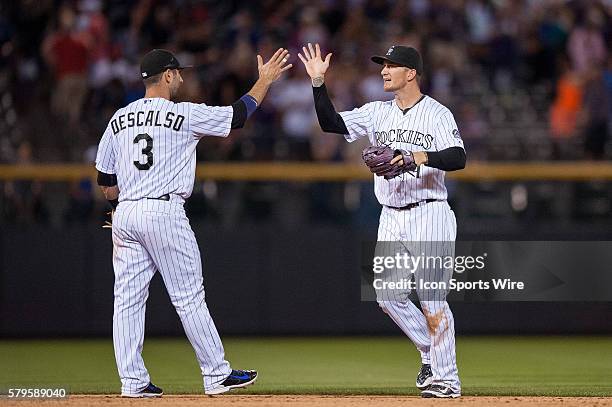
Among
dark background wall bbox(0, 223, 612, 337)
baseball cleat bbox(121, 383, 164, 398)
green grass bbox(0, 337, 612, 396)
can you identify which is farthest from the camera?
dark background wall bbox(0, 223, 612, 337)

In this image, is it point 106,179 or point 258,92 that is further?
point 106,179

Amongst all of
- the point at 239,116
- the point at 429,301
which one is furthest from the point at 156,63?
the point at 429,301

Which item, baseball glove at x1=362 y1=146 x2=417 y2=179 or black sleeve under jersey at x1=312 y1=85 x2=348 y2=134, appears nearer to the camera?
baseball glove at x1=362 y1=146 x2=417 y2=179

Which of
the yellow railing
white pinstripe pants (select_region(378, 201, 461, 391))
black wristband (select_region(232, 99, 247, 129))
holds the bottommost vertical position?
white pinstripe pants (select_region(378, 201, 461, 391))

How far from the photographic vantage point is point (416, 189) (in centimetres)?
773

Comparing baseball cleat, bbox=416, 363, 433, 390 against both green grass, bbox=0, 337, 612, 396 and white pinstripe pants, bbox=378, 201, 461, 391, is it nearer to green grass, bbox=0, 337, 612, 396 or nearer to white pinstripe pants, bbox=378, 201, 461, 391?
white pinstripe pants, bbox=378, 201, 461, 391

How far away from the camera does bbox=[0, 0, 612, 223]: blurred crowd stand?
12.2 metres

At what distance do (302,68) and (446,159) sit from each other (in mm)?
6469

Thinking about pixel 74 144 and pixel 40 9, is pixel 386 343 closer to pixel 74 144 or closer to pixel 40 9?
pixel 74 144

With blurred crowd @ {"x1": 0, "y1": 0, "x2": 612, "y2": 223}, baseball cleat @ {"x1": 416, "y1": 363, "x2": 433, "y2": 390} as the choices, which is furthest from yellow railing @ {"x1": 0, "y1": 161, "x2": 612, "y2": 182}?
baseball cleat @ {"x1": 416, "y1": 363, "x2": 433, "y2": 390}

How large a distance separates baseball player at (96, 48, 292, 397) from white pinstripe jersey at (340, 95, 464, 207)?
3.10ft

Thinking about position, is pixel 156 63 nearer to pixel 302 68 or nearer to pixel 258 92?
pixel 258 92

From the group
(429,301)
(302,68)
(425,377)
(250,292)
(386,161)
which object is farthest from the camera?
(302,68)

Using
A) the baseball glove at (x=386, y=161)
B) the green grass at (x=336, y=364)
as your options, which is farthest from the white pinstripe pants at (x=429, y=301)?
the green grass at (x=336, y=364)
